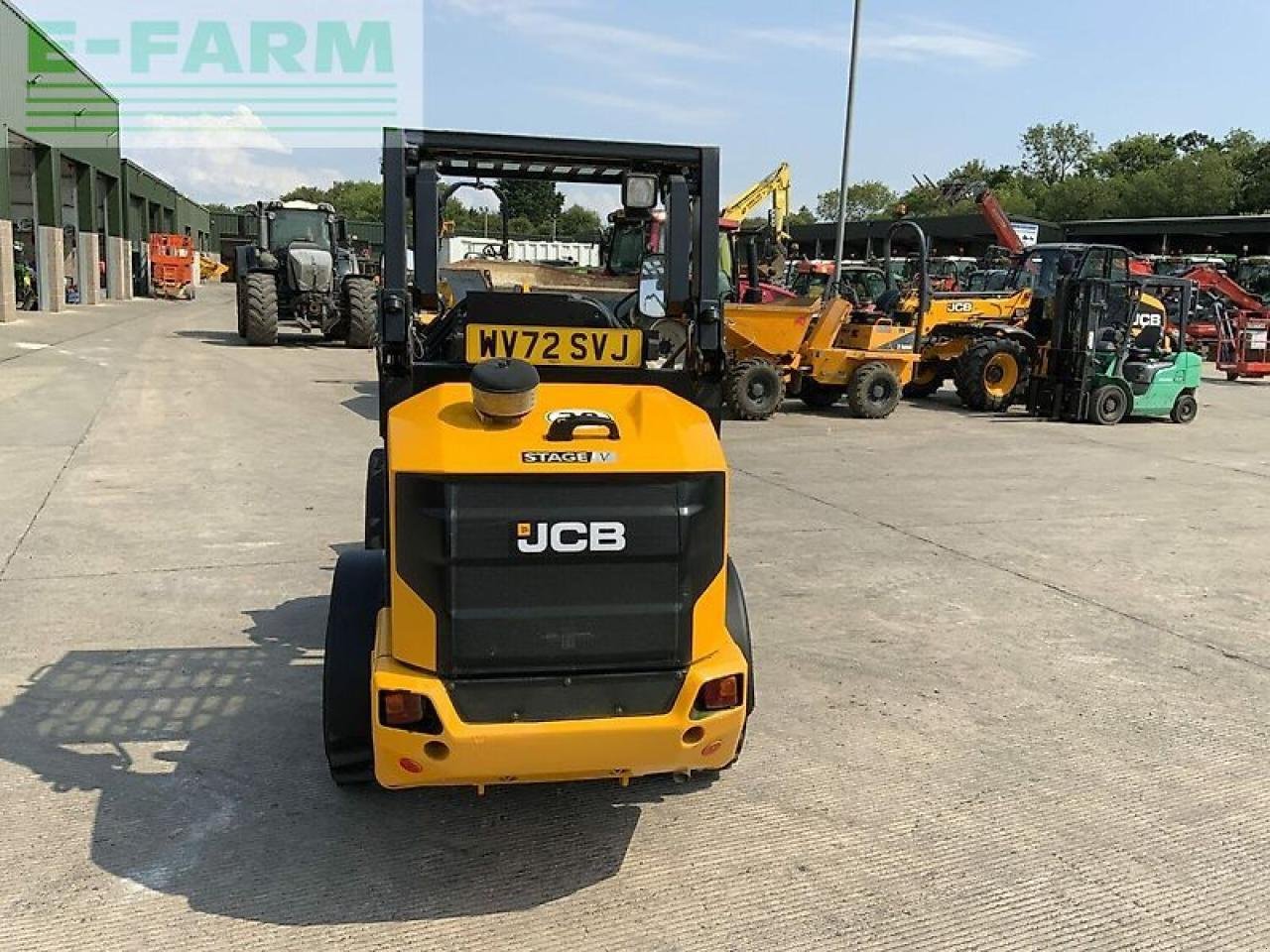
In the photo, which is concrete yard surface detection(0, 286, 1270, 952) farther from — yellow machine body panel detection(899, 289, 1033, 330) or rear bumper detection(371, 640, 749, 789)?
yellow machine body panel detection(899, 289, 1033, 330)

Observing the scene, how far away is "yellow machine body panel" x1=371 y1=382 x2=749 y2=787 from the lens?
2844 millimetres

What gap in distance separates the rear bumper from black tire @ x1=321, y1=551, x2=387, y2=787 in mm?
452

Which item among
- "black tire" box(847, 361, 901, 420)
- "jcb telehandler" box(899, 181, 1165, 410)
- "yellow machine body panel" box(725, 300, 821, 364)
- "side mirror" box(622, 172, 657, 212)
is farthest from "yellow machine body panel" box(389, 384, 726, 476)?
"jcb telehandler" box(899, 181, 1165, 410)

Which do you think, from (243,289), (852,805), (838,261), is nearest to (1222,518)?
(852,805)

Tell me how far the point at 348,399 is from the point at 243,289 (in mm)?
8651

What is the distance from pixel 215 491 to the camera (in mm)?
8156

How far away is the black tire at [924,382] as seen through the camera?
17078 millimetres

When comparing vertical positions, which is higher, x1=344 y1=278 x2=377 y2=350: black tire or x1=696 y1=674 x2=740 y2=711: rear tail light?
x1=344 y1=278 x2=377 y2=350: black tire

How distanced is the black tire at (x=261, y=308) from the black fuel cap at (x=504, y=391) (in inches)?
749

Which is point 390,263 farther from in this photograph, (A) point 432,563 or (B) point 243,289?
(B) point 243,289

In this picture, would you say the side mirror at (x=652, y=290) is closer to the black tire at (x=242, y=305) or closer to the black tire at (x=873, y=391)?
the black tire at (x=873, y=391)

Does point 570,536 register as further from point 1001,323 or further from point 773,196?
point 773,196

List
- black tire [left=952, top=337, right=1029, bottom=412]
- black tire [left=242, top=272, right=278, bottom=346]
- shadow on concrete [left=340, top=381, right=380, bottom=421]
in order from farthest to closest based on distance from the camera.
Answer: black tire [left=242, top=272, right=278, bottom=346]
black tire [left=952, top=337, right=1029, bottom=412]
shadow on concrete [left=340, top=381, right=380, bottom=421]

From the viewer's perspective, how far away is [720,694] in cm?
300
